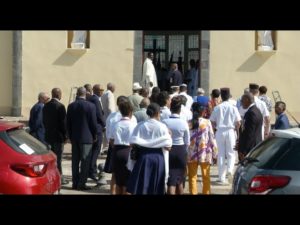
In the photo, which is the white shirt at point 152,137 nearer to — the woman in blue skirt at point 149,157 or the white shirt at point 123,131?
the woman in blue skirt at point 149,157

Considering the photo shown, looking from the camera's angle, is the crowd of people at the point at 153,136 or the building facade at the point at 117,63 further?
the building facade at the point at 117,63

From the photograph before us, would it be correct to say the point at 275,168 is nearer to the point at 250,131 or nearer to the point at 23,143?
the point at 23,143

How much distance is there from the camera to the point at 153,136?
872 centimetres

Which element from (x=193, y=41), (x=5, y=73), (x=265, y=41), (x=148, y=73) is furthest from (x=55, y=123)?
(x=193, y=41)

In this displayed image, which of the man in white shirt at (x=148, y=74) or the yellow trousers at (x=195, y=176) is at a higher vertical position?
the man in white shirt at (x=148, y=74)

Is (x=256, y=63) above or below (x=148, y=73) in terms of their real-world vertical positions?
above

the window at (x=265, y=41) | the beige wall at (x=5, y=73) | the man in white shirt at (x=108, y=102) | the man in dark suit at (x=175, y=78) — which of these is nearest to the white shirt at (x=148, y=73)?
the man in dark suit at (x=175, y=78)

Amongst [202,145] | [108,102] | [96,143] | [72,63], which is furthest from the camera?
[72,63]

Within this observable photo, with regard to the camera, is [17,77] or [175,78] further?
A: [17,77]

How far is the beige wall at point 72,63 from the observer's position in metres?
21.3

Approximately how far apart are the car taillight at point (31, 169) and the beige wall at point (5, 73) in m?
14.5

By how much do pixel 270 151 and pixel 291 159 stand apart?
15.0 inches
